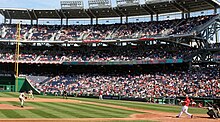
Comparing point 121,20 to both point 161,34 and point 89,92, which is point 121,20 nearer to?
point 161,34

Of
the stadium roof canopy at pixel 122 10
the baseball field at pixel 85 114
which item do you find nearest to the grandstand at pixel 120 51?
the stadium roof canopy at pixel 122 10

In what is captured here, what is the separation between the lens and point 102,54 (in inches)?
2373

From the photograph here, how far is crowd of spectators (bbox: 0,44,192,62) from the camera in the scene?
178 feet

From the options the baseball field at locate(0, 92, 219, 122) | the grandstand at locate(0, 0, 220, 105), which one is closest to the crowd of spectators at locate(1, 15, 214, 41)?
the grandstand at locate(0, 0, 220, 105)

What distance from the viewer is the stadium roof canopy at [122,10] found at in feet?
173

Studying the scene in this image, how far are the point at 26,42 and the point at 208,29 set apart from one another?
33956mm

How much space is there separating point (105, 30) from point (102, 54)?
5.30 m

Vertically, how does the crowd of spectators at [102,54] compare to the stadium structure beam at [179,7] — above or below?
below

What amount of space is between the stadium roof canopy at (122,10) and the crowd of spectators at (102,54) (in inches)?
270

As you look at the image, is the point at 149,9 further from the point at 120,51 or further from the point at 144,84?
the point at 144,84

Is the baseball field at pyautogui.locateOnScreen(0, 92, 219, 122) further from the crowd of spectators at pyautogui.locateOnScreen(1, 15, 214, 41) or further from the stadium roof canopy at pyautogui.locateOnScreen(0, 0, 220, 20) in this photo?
the stadium roof canopy at pyautogui.locateOnScreen(0, 0, 220, 20)

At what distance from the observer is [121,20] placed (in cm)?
6297

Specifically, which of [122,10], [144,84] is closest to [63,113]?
[144,84]

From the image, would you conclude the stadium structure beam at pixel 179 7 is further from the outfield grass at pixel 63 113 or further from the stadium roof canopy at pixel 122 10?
the outfield grass at pixel 63 113
